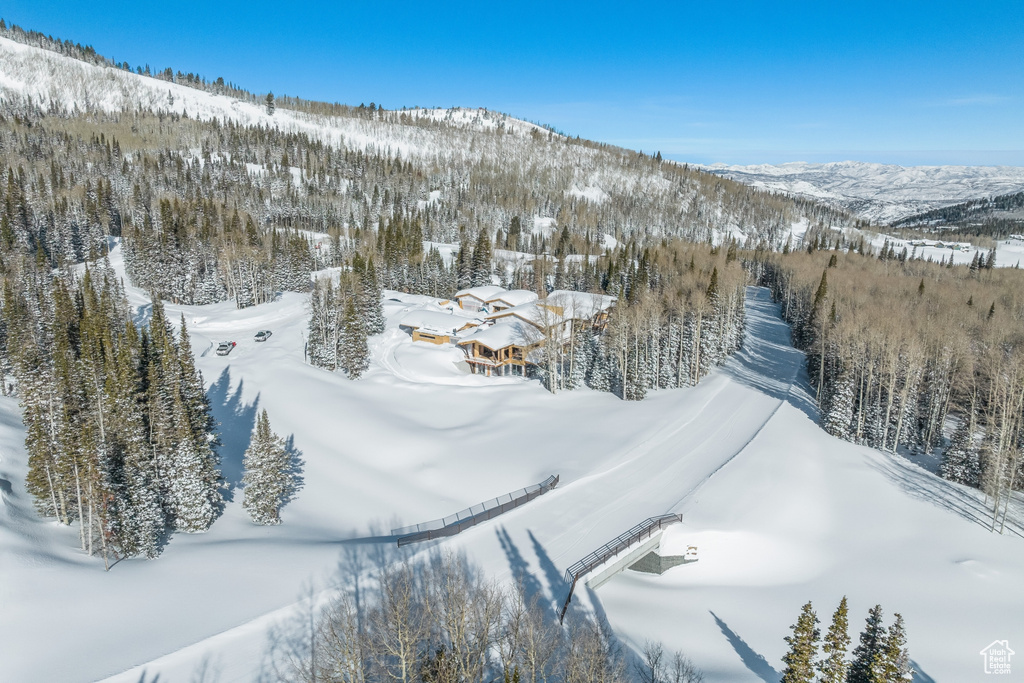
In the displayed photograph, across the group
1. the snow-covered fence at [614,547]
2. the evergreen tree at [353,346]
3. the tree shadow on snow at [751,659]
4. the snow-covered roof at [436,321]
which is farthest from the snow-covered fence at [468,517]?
the snow-covered roof at [436,321]

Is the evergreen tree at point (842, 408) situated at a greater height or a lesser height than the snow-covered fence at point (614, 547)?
greater

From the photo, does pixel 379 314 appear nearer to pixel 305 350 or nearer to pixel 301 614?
pixel 305 350

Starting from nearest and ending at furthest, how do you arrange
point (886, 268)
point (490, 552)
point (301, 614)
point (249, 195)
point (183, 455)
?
point (301, 614) → point (490, 552) → point (183, 455) → point (886, 268) → point (249, 195)

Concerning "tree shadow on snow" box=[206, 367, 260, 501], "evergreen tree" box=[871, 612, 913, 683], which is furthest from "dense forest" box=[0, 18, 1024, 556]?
"evergreen tree" box=[871, 612, 913, 683]

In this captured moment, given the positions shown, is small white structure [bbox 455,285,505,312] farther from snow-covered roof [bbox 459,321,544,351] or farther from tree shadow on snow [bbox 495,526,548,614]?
tree shadow on snow [bbox 495,526,548,614]

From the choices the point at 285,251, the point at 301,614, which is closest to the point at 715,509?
the point at 301,614

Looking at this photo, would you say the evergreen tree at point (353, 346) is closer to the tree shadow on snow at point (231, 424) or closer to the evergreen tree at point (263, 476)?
the tree shadow on snow at point (231, 424)
